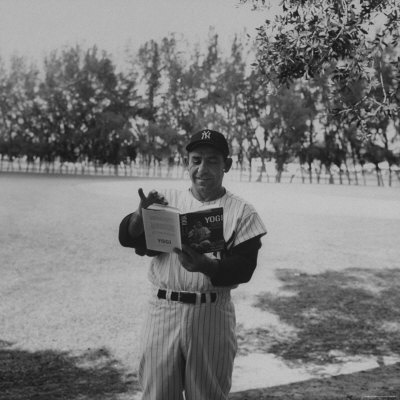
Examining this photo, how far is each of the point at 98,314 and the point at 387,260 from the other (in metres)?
6.89

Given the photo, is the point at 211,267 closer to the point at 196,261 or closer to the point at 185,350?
the point at 196,261

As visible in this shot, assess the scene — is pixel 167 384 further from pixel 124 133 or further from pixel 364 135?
pixel 124 133

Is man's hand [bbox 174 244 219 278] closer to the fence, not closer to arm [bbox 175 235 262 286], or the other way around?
arm [bbox 175 235 262 286]

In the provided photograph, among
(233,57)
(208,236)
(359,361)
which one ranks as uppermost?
(233,57)

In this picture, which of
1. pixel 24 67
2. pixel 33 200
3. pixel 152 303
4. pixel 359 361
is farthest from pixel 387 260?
pixel 24 67

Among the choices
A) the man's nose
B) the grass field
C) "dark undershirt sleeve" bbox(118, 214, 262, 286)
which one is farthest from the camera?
the grass field

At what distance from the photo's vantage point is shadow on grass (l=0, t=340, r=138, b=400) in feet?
15.5

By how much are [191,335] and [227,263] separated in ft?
1.50

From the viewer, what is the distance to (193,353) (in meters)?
2.93

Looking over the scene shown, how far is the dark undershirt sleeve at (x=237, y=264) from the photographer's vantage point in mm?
2848

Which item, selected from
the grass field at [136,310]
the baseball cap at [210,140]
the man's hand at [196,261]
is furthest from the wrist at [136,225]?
the grass field at [136,310]

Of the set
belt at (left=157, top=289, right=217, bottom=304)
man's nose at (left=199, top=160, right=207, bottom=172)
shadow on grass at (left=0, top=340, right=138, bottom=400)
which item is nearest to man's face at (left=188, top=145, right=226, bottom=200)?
man's nose at (left=199, top=160, right=207, bottom=172)

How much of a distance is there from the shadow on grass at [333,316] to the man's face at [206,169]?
3313 mm

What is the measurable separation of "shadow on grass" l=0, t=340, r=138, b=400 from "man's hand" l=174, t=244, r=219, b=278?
2429mm
